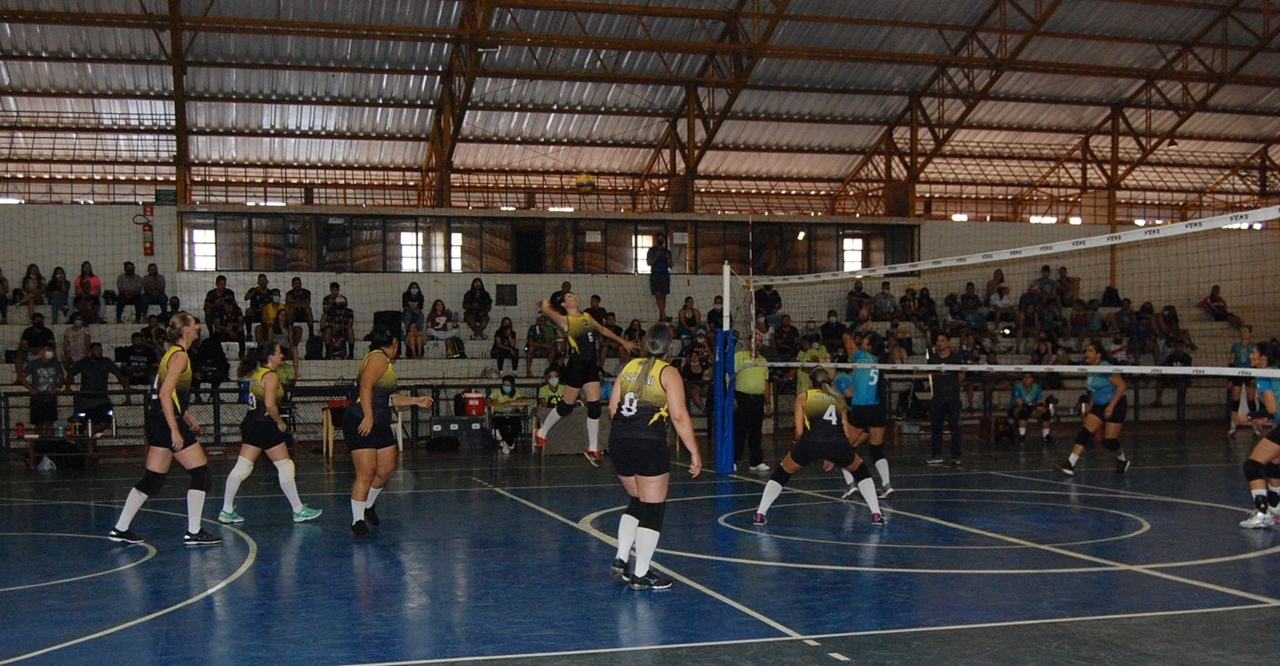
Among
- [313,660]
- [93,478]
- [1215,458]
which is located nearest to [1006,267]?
[1215,458]

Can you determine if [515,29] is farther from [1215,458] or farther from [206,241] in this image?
[1215,458]

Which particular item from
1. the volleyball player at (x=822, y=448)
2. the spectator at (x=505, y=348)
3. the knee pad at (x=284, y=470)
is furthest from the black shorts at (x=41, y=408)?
the volleyball player at (x=822, y=448)

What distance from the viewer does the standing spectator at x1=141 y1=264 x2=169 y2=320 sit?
28.5 meters

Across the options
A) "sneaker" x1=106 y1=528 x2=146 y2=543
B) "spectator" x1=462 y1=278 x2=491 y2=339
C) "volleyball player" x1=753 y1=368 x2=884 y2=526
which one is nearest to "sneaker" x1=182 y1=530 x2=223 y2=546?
"sneaker" x1=106 y1=528 x2=146 y2=543

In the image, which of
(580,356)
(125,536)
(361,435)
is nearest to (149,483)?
(125,536)

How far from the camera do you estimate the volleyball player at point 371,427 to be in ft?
37.4

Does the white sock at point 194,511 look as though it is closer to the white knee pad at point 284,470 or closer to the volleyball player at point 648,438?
the white knee pad at point 284,470

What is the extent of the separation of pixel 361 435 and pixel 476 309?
19009mm

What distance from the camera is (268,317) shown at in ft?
91.0

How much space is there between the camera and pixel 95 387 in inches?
901

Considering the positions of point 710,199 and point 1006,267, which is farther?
point 710,199

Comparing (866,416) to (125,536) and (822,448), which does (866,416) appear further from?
(125,536)

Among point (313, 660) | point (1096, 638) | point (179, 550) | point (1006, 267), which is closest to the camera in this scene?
point (313, 660)

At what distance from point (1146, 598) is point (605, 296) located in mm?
25561
